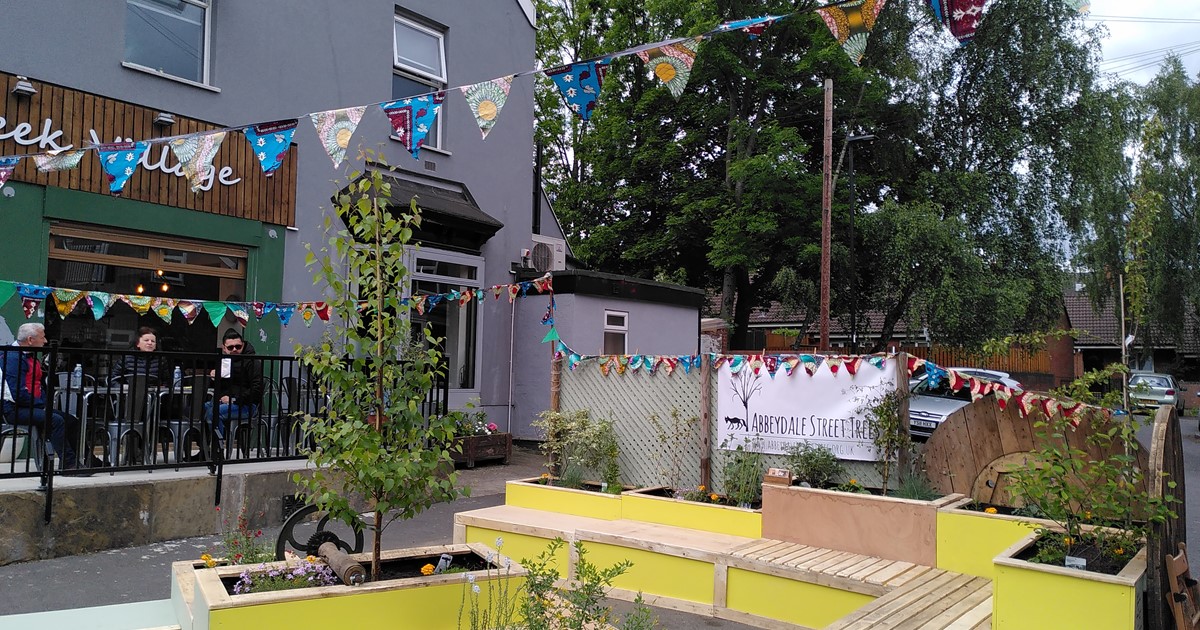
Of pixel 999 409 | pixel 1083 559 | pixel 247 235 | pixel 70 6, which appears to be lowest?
pixel 1083 559

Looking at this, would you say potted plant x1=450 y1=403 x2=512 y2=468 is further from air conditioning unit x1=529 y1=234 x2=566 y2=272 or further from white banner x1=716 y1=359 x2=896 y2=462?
white banner x1=716 y1=359 x2=896 y2=462

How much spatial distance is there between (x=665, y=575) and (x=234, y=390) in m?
5.29

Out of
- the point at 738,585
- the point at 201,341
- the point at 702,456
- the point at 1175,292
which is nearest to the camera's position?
the point at 738,585

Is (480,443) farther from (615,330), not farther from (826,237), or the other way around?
(826,237)

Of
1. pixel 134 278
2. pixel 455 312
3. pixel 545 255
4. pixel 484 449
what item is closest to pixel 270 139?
pixel 134 278

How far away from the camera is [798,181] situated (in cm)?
2336

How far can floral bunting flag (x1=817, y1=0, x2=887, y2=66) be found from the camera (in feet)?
22.1

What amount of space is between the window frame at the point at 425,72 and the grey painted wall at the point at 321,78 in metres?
0.11

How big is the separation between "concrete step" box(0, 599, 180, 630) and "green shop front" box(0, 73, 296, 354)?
5310 mm

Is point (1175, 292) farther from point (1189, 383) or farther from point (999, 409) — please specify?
point (999, 409)

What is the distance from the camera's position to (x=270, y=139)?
9.30 meters

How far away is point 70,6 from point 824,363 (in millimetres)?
9713

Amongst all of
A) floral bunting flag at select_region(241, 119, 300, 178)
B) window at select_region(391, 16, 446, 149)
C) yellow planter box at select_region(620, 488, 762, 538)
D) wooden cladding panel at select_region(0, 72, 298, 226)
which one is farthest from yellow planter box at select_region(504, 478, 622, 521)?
window at select_region(391, 16, 446, 149)

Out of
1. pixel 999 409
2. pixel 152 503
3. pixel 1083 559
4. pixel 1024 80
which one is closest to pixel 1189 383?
pixel 1024 80
